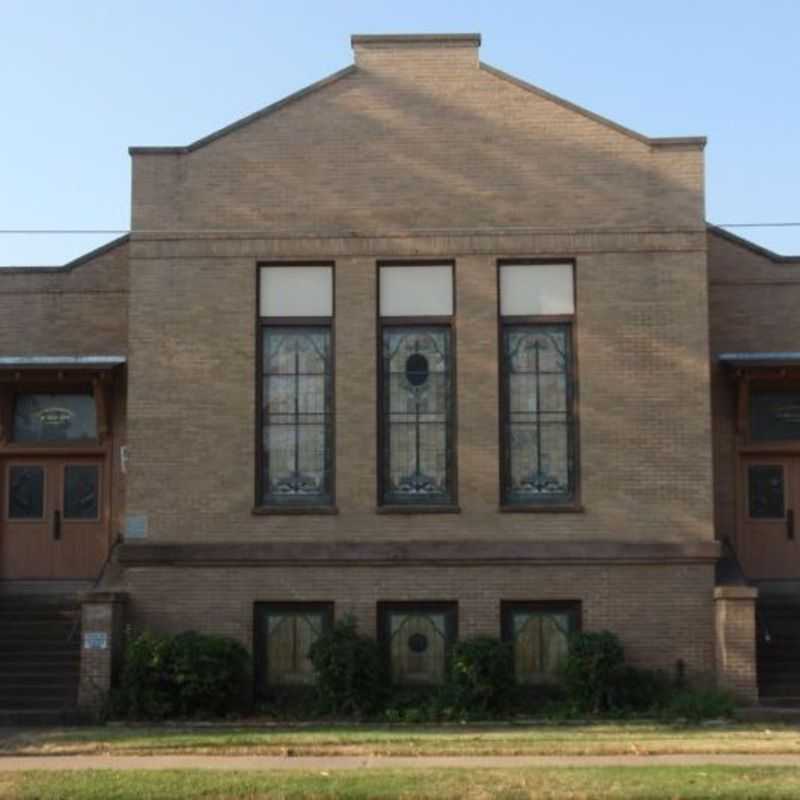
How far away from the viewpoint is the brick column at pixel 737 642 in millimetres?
17859

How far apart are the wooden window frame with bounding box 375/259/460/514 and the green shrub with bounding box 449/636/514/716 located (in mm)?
1949

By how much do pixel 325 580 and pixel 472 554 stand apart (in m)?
1.92

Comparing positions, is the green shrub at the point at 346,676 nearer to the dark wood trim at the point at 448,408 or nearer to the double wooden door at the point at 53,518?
the dark wood trim at the point at 448,408

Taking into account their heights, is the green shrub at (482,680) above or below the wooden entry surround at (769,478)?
below

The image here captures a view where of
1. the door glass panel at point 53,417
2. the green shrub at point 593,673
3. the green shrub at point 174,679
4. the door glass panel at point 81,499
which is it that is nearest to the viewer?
the green shrub at point 174,679

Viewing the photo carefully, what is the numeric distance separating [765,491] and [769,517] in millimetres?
384

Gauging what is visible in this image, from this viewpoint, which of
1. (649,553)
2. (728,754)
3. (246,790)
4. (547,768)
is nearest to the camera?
(246,790)

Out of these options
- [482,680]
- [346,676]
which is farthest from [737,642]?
[346,676]

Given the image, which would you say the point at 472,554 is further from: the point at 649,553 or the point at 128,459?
the point at 128,459

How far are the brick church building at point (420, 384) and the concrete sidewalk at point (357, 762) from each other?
397 cm

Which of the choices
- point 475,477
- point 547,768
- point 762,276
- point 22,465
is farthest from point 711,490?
point 22,465

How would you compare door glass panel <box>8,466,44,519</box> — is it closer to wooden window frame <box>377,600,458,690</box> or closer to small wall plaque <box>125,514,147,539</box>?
small wall plaque <box>125,514,147,539</box>

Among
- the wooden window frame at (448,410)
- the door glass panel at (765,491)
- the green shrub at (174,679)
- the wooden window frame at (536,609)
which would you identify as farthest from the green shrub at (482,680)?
the door glass panel at (765,491)

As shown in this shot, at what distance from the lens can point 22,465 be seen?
70.7 feet
